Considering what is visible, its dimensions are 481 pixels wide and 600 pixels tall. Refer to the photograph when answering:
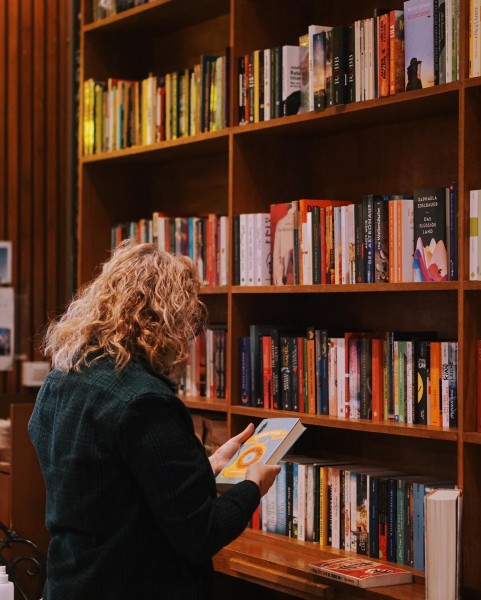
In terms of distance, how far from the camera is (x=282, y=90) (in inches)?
135

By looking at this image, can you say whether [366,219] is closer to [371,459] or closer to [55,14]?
[371,459]

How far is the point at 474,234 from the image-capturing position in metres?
2.78

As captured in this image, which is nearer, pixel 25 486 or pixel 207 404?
pixel 207 404

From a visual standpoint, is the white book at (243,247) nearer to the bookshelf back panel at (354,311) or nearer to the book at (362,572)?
the bookshelf back panel at (354,311)

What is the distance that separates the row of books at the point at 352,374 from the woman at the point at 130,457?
0.81 meters

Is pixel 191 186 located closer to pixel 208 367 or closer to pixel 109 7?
pixel 109 7

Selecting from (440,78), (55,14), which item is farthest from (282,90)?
(55,14)

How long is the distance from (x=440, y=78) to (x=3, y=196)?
8.06 ft

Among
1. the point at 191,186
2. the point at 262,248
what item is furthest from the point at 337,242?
the point at 191,186

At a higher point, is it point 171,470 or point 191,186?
point 191,186

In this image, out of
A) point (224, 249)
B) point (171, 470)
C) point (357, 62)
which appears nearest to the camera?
point (171, 470)

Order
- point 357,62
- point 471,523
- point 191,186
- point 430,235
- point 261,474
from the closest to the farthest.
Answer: point 261,474, point 471,523, point 430,235, point 357,62, point 191,186

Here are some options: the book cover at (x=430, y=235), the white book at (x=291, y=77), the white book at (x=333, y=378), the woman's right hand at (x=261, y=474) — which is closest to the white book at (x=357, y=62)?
the white book at (x=291, y=77)

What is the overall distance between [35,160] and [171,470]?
299 cm
